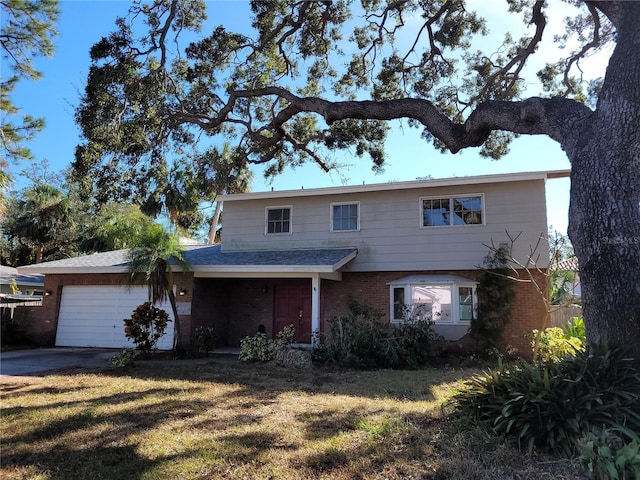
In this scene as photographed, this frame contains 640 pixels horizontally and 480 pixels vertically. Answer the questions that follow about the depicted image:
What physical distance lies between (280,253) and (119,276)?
17.9ft

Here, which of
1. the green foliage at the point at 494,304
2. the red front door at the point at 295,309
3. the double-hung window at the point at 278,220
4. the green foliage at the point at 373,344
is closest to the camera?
the green foliage at the point at 373,344

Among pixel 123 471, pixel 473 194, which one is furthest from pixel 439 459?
pixel 473 194

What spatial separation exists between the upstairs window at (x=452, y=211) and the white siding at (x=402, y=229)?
17 centimetres

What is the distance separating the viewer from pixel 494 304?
12.0 meters

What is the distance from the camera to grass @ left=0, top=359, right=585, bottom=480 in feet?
13.6

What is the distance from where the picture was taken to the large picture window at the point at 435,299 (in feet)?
42.4

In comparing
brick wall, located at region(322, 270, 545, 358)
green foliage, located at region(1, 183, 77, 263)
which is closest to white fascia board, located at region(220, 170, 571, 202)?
brick wall, located at region(322, 270, 545, 358)

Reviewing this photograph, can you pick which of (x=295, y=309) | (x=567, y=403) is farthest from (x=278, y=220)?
(x=567, y=403)

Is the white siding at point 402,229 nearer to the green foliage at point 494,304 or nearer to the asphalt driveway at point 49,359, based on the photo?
the green foliage at point 494,304

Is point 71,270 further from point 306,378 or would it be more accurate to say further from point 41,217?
point 41,217

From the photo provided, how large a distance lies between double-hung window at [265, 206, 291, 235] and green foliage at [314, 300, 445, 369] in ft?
14.6

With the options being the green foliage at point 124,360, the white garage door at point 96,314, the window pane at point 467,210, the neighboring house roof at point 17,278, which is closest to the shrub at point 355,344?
the window pane at point 467,210

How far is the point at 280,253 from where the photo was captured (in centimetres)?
1455

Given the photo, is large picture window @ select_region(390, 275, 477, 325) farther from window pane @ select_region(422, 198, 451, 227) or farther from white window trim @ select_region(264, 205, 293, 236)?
white window trim @ select_region(264, 205, 293, 236)
